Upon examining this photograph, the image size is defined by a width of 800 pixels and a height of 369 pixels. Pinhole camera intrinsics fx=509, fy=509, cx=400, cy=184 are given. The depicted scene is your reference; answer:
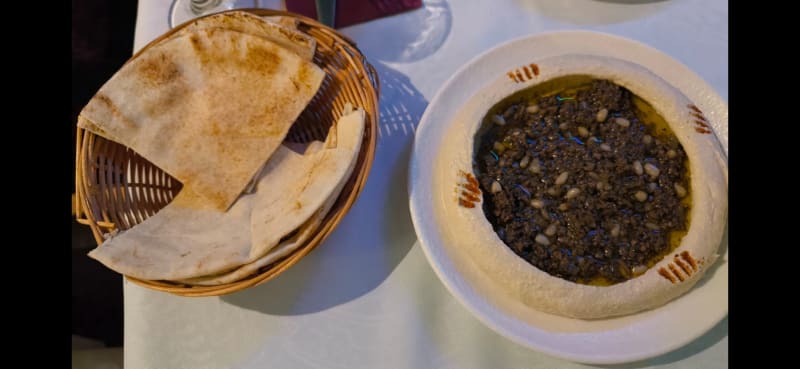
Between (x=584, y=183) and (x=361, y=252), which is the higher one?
(x=584, y=183)

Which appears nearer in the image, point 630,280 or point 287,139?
A: point 630,280

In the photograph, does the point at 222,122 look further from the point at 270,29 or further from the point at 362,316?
the point at 362,316

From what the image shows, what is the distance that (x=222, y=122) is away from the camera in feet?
4.17

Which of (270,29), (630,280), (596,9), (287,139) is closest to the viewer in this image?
(630,280)

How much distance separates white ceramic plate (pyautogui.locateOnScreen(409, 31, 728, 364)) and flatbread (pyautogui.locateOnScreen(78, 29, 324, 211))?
33 cm

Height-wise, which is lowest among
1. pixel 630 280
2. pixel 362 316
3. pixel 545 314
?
pixel 362 316

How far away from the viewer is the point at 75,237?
184 centimetres

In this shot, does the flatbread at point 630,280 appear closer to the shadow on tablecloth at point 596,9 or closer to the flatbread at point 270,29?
the shadow on tablecloth at point 596,9

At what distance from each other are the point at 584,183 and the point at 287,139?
30.3 inches

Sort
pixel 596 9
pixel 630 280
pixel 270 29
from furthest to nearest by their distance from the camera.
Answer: pixel 596 9 → pixel 270 29 → pixel 630 280

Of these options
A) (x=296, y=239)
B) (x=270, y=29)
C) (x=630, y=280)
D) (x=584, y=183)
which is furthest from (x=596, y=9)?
(x=296, y=239)

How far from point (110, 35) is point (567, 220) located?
5.99 feet

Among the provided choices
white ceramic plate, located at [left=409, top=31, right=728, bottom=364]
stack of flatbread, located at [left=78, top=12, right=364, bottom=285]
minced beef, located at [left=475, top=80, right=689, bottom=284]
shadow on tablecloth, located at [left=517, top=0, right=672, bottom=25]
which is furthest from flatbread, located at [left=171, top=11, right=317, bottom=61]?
shadow on tablecloth, located at [left=517, top=0, right=672, bottom=25]

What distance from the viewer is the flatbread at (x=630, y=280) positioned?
42.7 inches
